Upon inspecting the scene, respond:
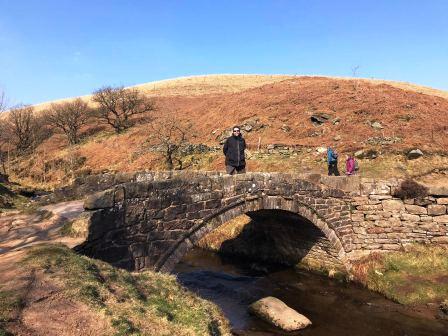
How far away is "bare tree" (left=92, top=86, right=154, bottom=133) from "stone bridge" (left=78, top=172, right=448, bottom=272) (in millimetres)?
37268

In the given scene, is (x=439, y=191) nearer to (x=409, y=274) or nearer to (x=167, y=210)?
(x=409, y=274)

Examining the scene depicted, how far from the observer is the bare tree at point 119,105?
50753 millimetres

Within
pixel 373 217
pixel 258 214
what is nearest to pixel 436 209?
pixel 373 217

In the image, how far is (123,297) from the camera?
20.9 ft

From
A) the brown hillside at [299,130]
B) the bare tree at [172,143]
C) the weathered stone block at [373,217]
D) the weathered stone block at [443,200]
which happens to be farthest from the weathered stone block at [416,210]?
the bare tree at [172,143]

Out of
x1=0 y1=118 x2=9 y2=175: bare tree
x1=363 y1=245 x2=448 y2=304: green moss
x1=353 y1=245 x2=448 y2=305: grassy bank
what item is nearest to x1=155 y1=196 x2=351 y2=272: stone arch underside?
x1=353 y1=245 x2=448 y2=305: grassy bank

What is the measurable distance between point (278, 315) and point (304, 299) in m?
2.82

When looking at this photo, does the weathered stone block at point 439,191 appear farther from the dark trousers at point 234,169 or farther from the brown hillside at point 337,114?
the brown hillside at point 337,114

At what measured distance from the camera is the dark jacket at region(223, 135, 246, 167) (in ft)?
45.0

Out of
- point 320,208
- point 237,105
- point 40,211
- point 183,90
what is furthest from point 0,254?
point 183,90

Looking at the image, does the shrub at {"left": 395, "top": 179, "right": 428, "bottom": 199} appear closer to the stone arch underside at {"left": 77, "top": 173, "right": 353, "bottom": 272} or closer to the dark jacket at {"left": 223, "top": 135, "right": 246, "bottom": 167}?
the stone arch underside at {"left": 77, "top": 173, "right": 353, "bottom": 272}

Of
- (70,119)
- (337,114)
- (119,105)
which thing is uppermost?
(119,105)

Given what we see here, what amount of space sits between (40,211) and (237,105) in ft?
103

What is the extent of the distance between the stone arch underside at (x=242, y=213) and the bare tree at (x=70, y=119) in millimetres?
40510
